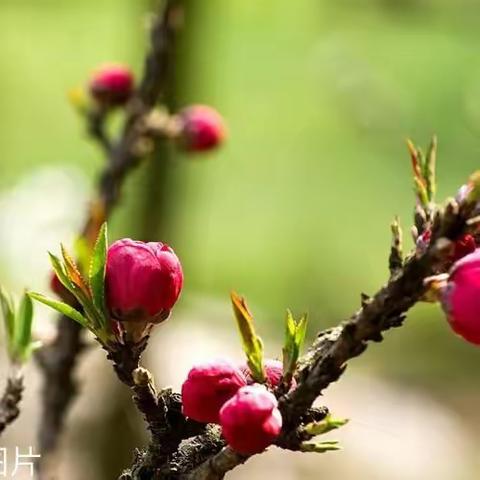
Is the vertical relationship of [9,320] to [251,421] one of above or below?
above

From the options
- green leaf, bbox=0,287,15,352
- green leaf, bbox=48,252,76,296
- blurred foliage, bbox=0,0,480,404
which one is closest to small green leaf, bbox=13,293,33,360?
green leaf, bbox=0,287,15,352

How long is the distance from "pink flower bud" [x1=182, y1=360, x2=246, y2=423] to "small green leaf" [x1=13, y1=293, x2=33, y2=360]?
0.17 m

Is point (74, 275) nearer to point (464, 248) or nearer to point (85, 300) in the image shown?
point (85, 300)

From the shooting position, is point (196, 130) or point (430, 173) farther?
point (196, 130)

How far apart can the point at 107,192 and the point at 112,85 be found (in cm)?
15

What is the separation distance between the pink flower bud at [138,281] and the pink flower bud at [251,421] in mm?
68

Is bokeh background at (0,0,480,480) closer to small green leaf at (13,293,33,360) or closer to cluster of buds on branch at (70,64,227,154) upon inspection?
cluster of buds on branch at (70,64,227,154)

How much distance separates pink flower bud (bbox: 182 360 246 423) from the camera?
516 millimetres

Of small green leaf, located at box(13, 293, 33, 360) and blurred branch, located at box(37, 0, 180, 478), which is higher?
blurred branch, located at box(37, 0, 180, 478)

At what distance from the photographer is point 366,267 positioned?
4883mm

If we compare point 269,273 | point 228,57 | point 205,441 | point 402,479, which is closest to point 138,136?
point 205,441

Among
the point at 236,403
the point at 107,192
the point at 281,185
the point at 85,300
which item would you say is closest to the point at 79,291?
the point at 85,300

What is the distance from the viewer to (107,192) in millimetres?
1116

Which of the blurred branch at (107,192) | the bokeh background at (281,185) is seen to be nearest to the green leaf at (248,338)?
the blurred branch at (107,192)
